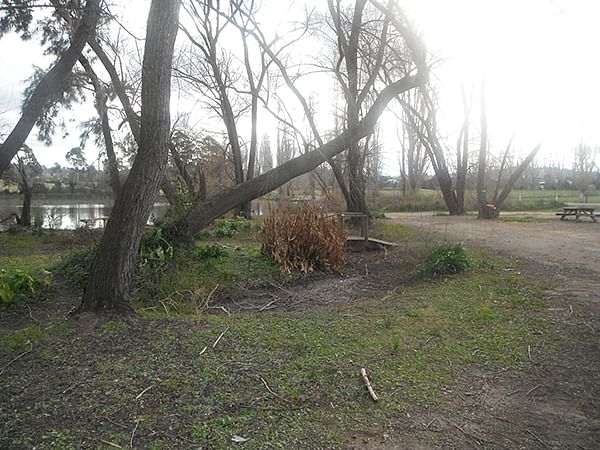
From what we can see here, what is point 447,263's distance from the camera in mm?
6477

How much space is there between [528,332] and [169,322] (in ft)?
10.1

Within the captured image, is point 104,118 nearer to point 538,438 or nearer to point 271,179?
point 271,179

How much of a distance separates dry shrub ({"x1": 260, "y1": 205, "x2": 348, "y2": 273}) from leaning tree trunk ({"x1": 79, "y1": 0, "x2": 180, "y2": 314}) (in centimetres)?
324

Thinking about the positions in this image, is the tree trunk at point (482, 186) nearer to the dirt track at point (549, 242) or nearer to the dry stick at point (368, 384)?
the dirt track at point (549, 242)

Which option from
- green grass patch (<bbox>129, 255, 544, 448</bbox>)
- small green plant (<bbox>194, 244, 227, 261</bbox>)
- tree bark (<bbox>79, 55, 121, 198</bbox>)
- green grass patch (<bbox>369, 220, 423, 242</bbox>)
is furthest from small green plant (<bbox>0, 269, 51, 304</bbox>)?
tree bark (<bbox>79, 55, 121, 198</bbox>)

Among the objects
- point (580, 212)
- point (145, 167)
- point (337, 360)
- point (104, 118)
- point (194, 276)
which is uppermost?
point (104, 118)

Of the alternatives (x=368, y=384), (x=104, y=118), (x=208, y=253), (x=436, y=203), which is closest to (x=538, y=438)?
(x=368, y=384)

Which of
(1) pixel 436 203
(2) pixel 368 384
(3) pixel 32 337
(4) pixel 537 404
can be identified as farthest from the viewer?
(1) pixel 436 203

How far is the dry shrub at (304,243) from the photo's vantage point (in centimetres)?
731

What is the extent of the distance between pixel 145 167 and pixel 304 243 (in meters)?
3.65

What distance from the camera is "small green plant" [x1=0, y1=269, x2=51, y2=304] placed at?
5141mm

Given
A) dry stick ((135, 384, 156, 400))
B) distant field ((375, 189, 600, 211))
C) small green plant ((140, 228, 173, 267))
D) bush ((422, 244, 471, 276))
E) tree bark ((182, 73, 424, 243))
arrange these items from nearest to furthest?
dry stick ((135, 384, 156, 400)) → bush ((422, 244, 471, 276)) → small green plant ((140, 228, 173, 267)) → tree bark ((182, 73, 424, 243)) → distant field ((375, 189, 600, 211))

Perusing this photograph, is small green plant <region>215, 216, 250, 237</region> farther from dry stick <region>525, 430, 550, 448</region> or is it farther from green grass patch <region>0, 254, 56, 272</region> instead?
dry stick <region>525, 430, 550, 448</region>

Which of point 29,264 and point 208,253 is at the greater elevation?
point 208,253
